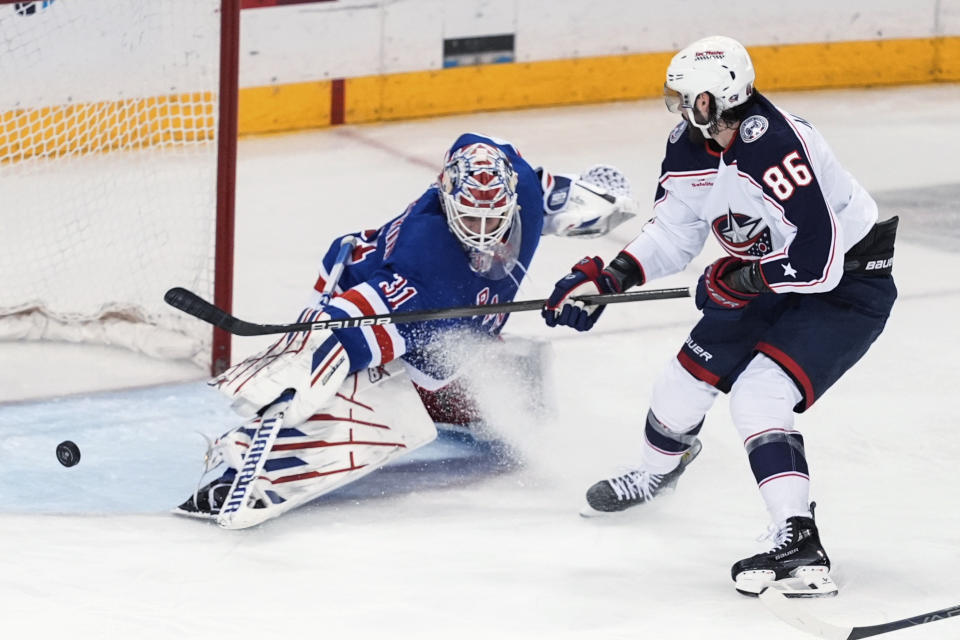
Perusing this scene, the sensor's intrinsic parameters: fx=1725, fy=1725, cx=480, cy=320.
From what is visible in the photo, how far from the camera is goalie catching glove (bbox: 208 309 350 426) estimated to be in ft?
11.5

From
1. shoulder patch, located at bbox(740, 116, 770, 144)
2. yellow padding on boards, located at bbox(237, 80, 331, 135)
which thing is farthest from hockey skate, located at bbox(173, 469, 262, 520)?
yellow padding on boards, located at bbox(237, 80, 331, 135)

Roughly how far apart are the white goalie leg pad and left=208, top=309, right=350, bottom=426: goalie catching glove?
54 millimetres

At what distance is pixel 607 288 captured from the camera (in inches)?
139

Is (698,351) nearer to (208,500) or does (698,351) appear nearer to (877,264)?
(877,264)

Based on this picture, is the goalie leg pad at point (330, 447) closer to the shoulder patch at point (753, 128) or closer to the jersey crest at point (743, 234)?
the jersey crest at point (743, 234)

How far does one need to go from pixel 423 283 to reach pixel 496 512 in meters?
0.51

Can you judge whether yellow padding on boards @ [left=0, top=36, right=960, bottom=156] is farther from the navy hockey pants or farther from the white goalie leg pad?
the navy hockey pants

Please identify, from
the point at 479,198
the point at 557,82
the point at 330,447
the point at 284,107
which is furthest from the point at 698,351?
the point at 557,82

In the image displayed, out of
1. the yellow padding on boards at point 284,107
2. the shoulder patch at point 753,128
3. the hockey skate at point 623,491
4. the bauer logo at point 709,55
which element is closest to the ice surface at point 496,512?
the hockey skate at point 623,491

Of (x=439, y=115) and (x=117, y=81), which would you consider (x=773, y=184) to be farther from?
(x=439, y=115)

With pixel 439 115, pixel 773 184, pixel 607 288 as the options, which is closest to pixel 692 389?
pixel 607 288

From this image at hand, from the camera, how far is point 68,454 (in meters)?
3.71

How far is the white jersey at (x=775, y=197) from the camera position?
306 centimetres

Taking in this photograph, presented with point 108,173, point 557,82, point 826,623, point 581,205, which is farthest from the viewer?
point 557,82
